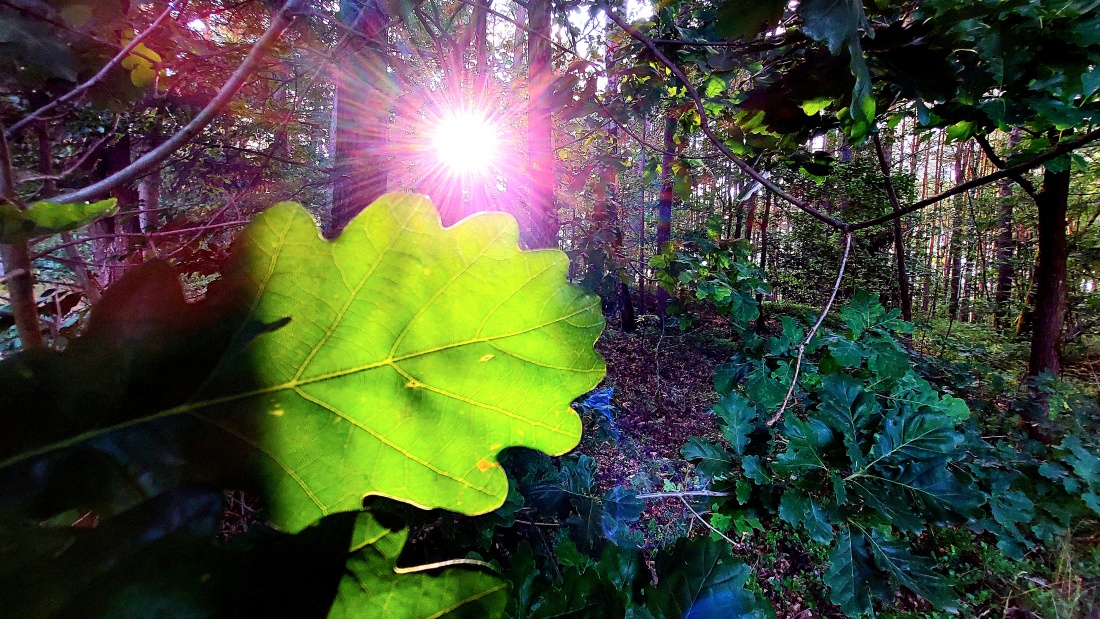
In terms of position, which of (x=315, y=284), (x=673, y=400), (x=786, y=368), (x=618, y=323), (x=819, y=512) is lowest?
(x=673, y=400)

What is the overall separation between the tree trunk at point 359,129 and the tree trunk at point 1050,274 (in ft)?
12.0

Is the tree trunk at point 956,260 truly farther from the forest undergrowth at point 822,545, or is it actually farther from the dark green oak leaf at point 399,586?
the dark green oak leaf at point 399,586

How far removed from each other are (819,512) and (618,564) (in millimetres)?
488

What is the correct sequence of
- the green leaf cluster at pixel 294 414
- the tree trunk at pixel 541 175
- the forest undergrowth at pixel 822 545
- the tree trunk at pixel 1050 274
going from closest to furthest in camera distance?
the green leaf cluster at pixel 294 414 → the forest undergrowth at pixel 822 545 → the tree trunk at pixel 1050 274 → the tree trunk at pixel 541 175

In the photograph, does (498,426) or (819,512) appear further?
(819,512)

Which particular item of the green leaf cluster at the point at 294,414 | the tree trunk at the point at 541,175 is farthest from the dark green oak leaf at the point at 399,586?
the tree trunk at the point at 541,175

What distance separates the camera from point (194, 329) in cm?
26

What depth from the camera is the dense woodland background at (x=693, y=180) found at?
30.6 inches

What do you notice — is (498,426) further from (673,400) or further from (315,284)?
(673,400)

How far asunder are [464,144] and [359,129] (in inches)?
40.2

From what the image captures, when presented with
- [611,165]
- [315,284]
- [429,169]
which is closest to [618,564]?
[315,284]

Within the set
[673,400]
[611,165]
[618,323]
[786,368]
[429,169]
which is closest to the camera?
[786,368]

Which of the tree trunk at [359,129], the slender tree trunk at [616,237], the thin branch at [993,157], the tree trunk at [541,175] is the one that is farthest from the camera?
the slender tree trunk at [616,237]

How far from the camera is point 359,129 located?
1.97 m
